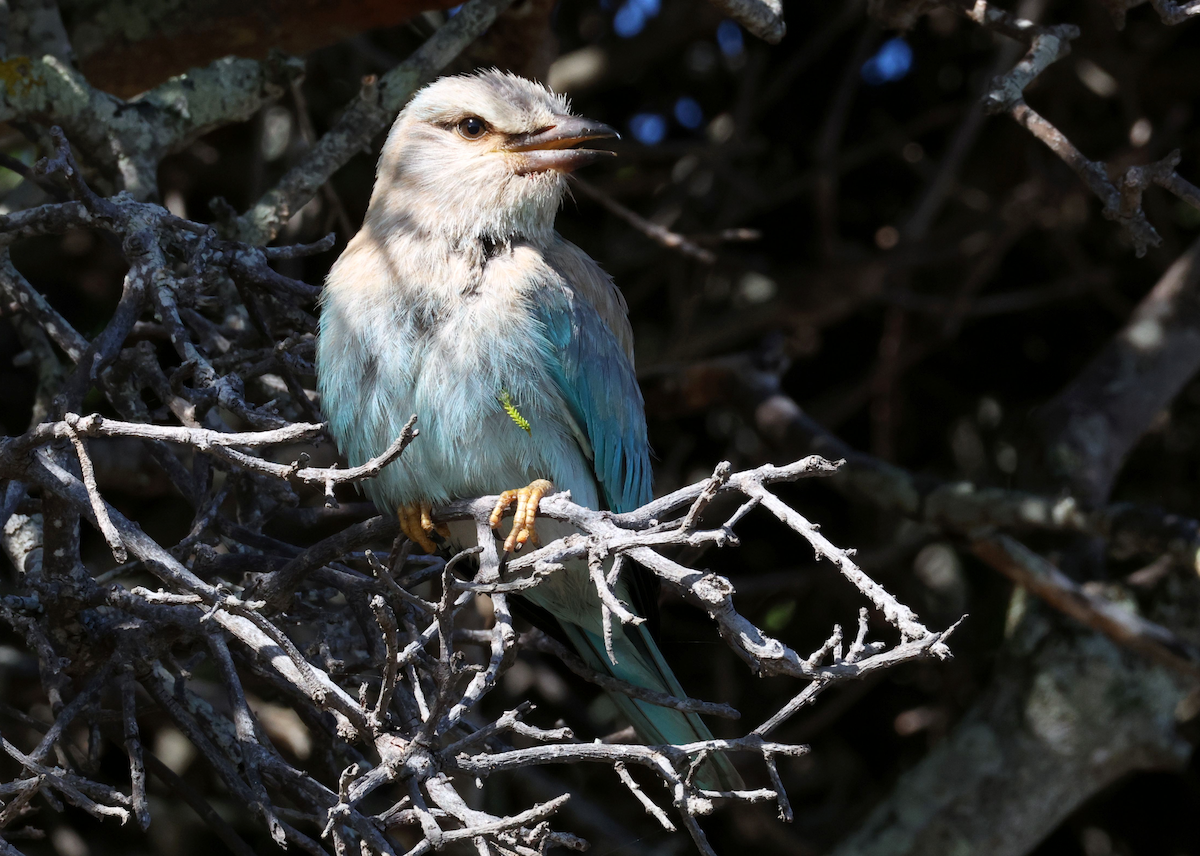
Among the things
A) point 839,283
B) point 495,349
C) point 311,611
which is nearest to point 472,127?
point 495,349

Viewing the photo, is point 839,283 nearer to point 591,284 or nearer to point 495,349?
point 591,284

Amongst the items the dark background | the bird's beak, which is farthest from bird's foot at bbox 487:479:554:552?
the dark background

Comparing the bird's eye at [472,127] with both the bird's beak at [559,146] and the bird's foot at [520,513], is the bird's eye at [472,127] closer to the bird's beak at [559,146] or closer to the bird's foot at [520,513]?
the bird's beak at [559,146]

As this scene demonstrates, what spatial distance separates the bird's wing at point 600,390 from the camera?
2857mm

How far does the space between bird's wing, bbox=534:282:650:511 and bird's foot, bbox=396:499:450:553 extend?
0.41 m

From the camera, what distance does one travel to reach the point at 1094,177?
270 cm

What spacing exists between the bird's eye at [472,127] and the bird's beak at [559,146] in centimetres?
8

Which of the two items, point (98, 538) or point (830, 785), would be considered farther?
point (830, 785)

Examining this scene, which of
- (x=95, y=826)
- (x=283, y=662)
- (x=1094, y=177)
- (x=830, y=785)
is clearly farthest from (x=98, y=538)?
(x=1094, y=177)

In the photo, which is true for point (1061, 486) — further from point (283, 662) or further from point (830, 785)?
point (283, 662)

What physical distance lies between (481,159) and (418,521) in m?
0.93

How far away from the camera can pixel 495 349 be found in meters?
2.71

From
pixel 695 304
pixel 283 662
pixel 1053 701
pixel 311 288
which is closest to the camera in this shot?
pixel 283 662

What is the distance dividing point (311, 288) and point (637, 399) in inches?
34.2
